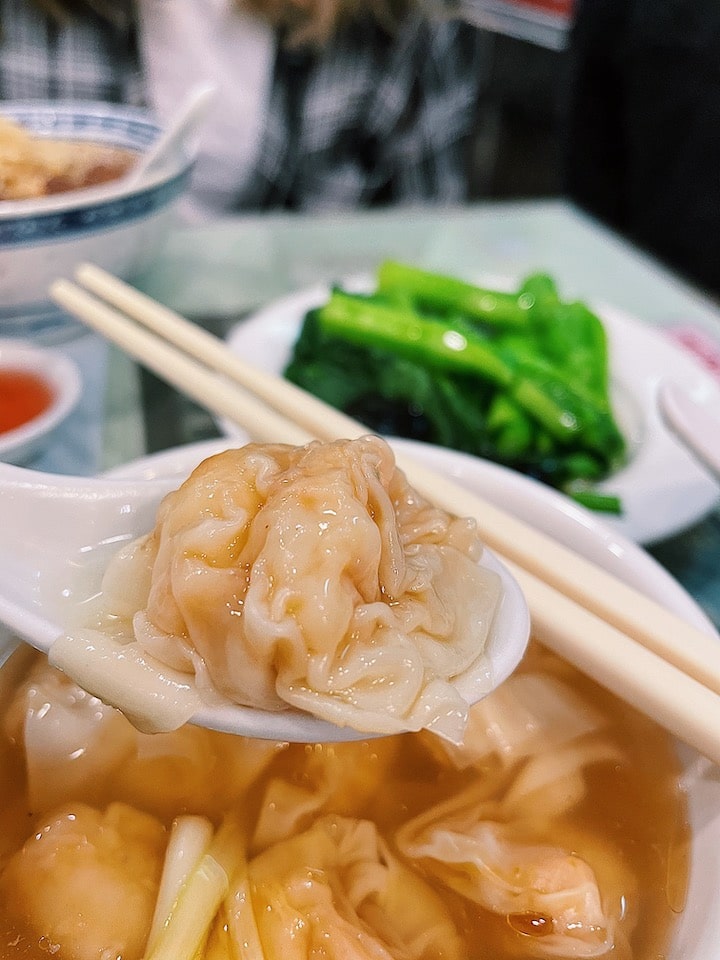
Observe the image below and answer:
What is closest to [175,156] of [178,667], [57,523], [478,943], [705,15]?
[57,523]

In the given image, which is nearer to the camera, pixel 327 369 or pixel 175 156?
pixel 327 369

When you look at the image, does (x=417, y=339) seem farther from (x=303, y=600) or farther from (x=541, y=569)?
(x=303, y=600)

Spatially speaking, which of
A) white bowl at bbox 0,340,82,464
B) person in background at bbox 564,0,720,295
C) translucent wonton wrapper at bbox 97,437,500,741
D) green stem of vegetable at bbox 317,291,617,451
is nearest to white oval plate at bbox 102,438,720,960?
translucent wonton wrapper at bbox 97,437,500,741

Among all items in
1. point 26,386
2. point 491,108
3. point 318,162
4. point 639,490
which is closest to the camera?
point 639,490

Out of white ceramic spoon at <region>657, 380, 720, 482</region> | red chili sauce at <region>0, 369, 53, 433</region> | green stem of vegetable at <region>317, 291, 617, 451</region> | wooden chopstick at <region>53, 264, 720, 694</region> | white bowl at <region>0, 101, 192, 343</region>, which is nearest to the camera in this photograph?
wooden chopstick at <region>53, 264, 720, 694</region>

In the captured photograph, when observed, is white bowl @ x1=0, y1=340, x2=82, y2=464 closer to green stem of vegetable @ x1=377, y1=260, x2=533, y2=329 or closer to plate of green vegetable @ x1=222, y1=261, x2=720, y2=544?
plate of green vegetable @ x1=222, y1=261, x2=720, y2=544

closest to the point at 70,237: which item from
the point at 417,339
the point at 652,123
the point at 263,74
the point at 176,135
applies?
the point at 176,135

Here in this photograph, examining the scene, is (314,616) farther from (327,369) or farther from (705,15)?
(705,15)
